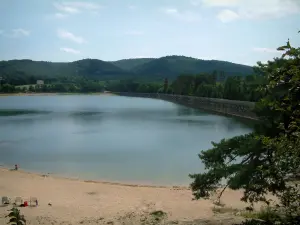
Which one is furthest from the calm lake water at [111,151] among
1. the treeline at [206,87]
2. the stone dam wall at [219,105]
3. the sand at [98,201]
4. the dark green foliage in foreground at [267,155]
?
the dark green foliage in foreground at [267,155]

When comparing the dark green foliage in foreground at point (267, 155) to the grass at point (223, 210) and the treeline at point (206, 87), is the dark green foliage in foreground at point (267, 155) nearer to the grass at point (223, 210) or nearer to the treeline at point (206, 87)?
the treeline at point (206, 87)

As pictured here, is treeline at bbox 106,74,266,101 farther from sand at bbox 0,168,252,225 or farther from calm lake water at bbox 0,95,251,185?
calm lake water at bbox 0,95,251,185

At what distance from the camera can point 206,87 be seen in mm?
101375

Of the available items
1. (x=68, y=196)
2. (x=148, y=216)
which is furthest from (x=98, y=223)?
(x=68, y=196)

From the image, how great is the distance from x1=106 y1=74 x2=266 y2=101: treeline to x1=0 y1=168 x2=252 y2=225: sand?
631 centimetres

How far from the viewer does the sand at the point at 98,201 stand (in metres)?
14.0

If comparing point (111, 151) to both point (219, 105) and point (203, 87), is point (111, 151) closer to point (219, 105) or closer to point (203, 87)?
point (219, 105)

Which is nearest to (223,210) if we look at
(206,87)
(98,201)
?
(98,201)

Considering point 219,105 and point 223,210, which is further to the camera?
point 219,105

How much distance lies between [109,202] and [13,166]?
12.7 meters

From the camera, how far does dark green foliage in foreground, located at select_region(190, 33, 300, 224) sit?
5.84 m

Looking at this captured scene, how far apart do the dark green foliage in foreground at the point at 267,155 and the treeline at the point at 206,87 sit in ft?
2.94

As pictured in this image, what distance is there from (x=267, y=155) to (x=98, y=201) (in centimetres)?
1080

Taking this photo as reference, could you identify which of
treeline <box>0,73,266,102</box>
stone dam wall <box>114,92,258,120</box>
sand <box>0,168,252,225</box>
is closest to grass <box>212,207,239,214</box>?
sand <box>0,168,252,225</box>
